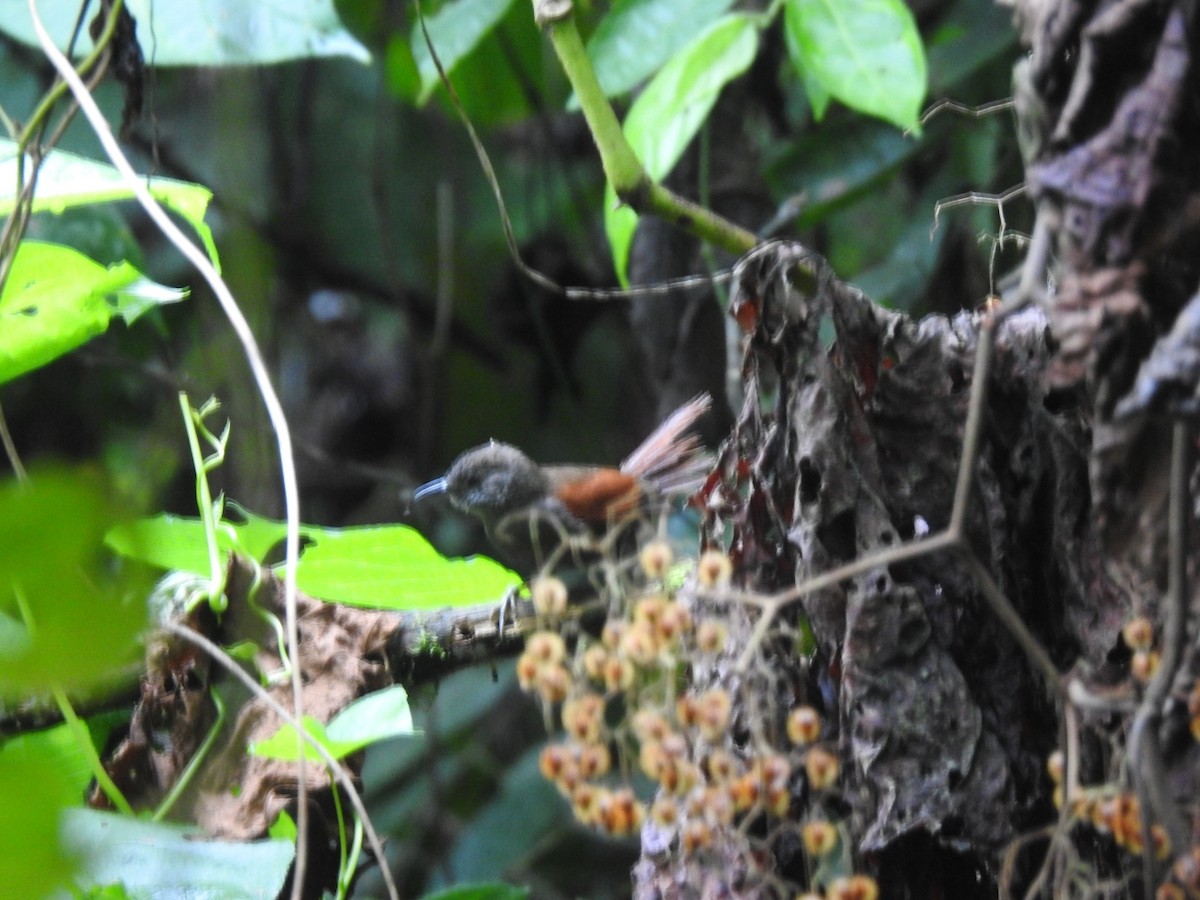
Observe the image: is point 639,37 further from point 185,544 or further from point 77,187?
point 185,544

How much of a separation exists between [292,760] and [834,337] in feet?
1.91

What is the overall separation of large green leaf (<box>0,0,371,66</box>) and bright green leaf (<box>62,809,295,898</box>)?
101 cm

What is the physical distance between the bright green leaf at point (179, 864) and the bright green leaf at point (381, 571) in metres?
0.25

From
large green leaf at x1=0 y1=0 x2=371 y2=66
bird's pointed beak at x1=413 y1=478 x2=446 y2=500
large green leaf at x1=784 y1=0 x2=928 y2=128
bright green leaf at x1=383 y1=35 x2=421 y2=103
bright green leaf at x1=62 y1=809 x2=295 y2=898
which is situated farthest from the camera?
bright green leaf at x1=383 y1=35 x2=421 y2=103

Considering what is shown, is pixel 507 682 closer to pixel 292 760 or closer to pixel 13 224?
pixel 292 760

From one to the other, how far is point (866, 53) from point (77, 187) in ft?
3.04

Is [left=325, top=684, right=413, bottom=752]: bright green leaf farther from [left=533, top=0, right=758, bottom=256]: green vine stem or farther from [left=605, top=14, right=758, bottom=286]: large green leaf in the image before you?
[left=605, top=14, right=758, bottom=286]: large green leaf

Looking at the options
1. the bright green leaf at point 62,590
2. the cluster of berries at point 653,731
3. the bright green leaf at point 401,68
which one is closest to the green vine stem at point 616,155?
the cluster of berries at point 653,731

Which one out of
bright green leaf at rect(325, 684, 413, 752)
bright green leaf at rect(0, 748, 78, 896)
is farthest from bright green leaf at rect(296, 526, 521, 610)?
bright green leaf at rect(0, 748, 78, 896)

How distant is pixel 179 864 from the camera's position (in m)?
0.86

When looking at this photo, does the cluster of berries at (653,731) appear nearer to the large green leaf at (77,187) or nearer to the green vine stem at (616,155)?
the green vine stem at (616,155)

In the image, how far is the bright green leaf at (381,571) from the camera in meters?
1.06

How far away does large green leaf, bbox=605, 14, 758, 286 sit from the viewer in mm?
1437

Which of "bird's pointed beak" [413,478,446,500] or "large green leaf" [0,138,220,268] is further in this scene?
"bird's pointed beak" [413,478,446,500]
